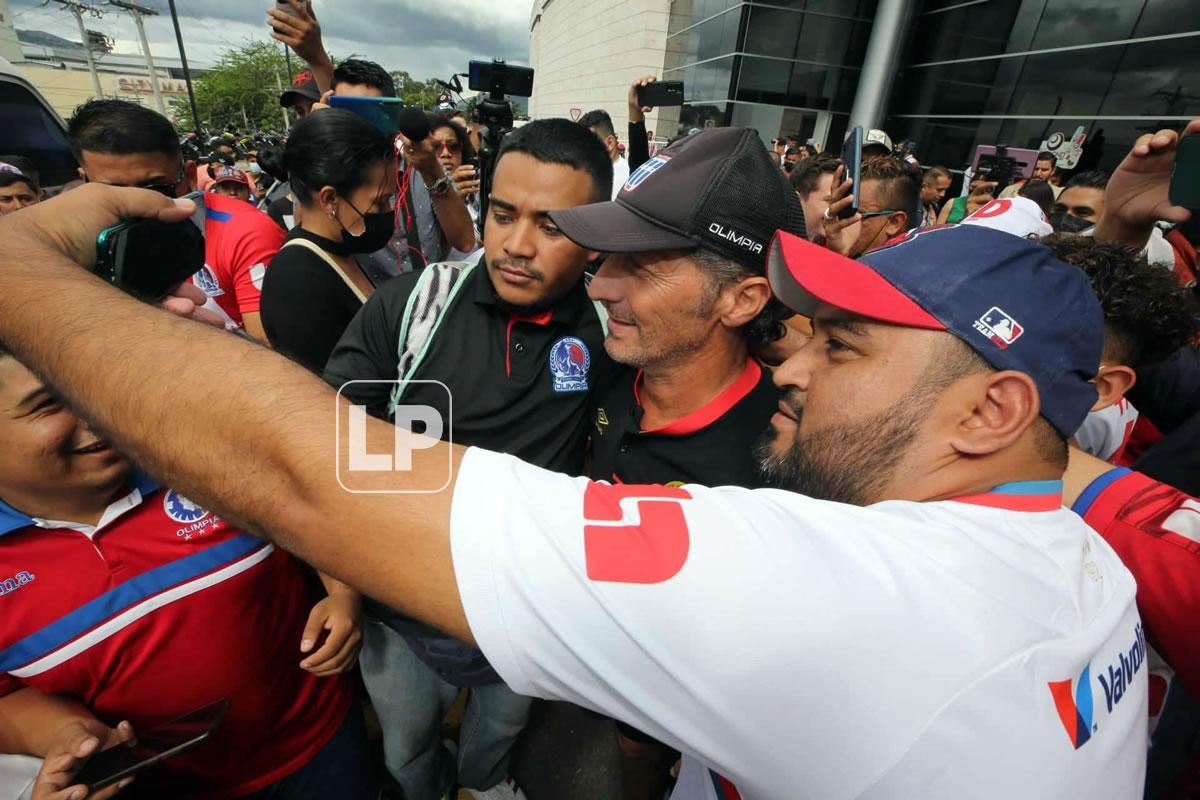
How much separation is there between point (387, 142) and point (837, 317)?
2.46 meters

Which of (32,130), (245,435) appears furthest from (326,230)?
(32,130)

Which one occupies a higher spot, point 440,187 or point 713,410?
point 440,187

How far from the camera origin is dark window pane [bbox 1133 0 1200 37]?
9205 millimetres

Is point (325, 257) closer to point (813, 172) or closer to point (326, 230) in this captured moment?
point (326, 230)

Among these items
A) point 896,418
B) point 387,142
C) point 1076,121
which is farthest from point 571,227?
point 1076,121

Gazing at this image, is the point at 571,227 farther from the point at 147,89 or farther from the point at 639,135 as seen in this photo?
the point at 147,89

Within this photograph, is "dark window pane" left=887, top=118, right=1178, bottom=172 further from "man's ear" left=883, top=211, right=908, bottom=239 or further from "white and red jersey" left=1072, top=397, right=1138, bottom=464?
"white and red jersey" left=1072, top=397, right=1138, bottom=464

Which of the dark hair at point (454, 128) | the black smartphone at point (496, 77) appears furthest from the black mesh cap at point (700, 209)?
the dark hair at point (454, 128)

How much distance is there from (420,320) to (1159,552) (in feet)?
6.70

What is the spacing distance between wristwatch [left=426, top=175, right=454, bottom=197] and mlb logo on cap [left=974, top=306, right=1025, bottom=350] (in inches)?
119

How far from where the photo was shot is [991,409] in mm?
1024

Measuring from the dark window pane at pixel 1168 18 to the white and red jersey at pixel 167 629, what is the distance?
15241 millimetres

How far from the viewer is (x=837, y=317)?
1167mm

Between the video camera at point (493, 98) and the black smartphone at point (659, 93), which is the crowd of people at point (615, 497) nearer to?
the video camera at point (493, 98)
